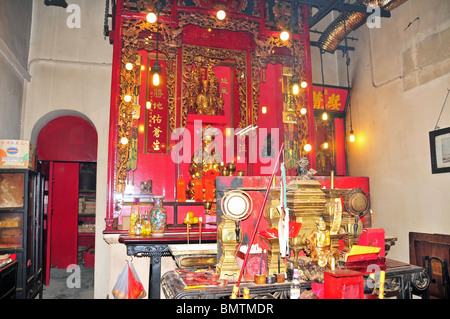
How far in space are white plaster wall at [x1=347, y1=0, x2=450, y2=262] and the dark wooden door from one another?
6430 millimetres

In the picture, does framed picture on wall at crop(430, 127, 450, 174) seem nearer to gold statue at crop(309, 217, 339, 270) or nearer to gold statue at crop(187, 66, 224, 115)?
gold statue at crop(187, 66, 224, 115)

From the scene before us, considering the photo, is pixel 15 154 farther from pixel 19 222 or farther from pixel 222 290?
pixel 222 290

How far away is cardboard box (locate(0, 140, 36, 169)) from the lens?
4336 mm


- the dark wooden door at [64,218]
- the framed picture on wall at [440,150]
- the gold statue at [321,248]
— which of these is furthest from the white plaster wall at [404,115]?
the dark wooden door at [64,218]

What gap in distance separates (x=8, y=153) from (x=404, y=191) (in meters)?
6.32

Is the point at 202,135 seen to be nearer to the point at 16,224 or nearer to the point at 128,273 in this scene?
the point at 16,224

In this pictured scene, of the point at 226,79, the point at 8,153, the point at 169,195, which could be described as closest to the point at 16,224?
the point at 8,153

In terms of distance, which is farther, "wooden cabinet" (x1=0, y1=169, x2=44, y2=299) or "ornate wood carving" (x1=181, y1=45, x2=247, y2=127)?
"ornate wood carving" (x1=181, y1=45, x2=247, y2=127)

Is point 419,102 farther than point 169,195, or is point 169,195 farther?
point 169,195

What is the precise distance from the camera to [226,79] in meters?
6.75

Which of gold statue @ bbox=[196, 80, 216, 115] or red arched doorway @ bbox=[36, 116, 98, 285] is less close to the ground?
gold statue @ bbox=[196, 80, 216, 115]

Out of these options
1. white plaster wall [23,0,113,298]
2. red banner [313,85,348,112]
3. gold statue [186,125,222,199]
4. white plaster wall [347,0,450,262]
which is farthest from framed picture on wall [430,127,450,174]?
white plaster wall [23,0,113,298]

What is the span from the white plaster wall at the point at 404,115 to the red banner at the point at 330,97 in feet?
1.27
